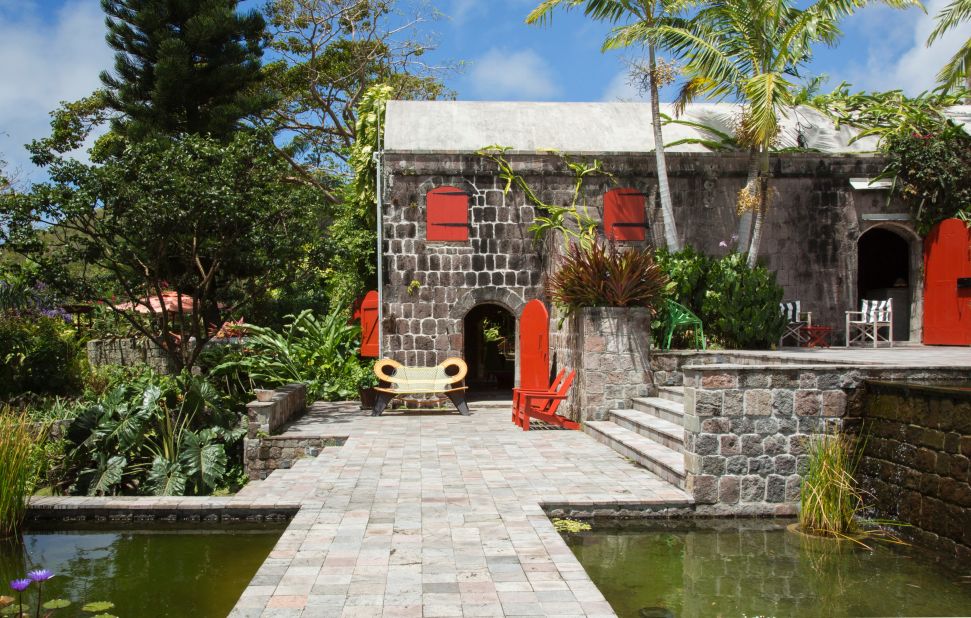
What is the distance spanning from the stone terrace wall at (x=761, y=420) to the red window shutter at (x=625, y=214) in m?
6.64

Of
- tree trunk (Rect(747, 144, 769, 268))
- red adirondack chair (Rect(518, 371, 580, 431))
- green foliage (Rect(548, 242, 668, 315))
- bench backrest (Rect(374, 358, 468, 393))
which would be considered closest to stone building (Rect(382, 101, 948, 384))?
tree trunk (Rect(747, 144, 769, 268))

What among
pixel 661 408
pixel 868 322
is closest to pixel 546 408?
pixel 661 408

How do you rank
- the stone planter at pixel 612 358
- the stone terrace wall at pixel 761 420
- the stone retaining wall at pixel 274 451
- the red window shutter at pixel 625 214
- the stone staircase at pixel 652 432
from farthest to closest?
the red window shutter at pixel 625 214, the stone planter at pixel 612 358, the stone retaining wall at pixel 274 451, the stone staircase at pixel 652 432, the stone terrace wall at pixel 761 420

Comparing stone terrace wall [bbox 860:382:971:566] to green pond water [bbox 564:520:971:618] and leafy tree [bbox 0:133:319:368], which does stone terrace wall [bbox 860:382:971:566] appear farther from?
leafy tree [bbox 0:133:319:368]

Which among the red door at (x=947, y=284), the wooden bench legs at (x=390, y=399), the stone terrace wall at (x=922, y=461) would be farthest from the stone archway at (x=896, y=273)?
the stone terrace wall at (x=922, y=461)

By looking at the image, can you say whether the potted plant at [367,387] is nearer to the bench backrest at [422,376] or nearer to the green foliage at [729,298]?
the bench backrest at [422,376]

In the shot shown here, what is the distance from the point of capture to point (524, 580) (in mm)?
4324

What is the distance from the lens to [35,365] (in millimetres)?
12531

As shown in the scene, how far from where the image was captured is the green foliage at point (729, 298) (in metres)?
11.7

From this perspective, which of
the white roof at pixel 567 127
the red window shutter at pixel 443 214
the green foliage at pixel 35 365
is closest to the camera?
the green foliage at pixel 35 365

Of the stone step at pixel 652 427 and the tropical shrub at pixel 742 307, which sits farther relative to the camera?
the tropical shrub at pixel 742 307

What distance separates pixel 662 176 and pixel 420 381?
503 cm

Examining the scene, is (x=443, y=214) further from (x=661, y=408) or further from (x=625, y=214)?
(x=661, y=408)

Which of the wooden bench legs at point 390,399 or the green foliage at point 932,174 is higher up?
the green foliage at point 932,174
